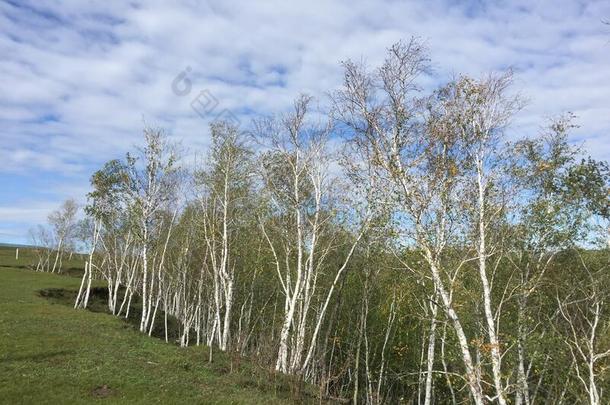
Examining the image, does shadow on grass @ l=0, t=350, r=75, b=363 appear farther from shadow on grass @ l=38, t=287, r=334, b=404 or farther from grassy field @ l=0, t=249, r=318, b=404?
shadow on grass @ l=38, t=287, r=334, b=404

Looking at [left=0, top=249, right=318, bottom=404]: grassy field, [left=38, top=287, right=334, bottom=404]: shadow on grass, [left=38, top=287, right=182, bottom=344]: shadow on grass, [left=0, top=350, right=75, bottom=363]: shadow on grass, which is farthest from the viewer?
[left=38, top=287, right=182, bottom=344]: shadow on grass

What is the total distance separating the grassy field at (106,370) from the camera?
1493 centimetres

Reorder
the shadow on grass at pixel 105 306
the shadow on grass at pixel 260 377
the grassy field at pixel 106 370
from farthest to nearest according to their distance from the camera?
1. the shadow on grass at pixel 105 306
2. the shadow on grass at pixel 260 377
3. the grassy field at pixel 106 370

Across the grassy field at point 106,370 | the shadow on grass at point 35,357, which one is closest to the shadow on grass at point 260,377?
the grassy field at point 106,370

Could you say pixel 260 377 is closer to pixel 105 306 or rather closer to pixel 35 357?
pixel 35 357

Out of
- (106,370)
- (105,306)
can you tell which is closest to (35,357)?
(106,370)

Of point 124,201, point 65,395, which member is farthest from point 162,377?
point 124,201

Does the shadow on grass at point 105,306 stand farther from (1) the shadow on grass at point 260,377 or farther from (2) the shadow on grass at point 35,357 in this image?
(2) the shadow on grass at point 35,357

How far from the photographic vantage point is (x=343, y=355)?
3734 cm

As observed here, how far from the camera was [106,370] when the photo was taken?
17.2 m

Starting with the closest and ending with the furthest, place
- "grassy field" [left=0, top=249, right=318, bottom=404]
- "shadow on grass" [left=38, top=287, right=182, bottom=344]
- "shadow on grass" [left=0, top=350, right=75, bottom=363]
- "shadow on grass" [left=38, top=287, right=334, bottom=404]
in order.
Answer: "grassy field" [left=0, top=249, right=318, bottom=404] < "shadow on grass" [left=0, top=350, right=75, bottom=363] < "shadow on grass" [left=38, top=287, right=334, bottom=404] < "shadow on grass" [left=38, top=287, right=182, bottom=344]

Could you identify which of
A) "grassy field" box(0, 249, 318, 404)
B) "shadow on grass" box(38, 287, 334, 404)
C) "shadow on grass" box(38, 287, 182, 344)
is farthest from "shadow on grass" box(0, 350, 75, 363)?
"shadow on grass" box(38, 287, 182, 344)

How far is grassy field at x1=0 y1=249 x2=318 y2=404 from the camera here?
14.9 metres

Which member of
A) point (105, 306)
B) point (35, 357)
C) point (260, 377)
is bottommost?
point (105, 306)
